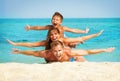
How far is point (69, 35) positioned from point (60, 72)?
84cm

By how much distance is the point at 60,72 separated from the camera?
7.22ft

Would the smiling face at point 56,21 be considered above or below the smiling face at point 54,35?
above

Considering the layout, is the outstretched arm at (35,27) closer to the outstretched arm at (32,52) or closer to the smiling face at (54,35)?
the smiling face at (54,35)

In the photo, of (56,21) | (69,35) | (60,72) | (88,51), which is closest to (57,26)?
(56,21)

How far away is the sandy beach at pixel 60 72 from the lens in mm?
2125

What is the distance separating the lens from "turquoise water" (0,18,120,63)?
3.01 metres

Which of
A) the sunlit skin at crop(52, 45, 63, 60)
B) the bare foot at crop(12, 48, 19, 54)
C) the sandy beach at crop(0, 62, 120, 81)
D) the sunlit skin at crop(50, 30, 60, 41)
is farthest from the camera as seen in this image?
the bare foot at crop(12, 48, 19, 54)

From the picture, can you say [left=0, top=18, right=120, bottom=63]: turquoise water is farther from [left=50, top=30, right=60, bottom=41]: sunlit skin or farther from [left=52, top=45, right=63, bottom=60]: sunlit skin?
[left=52, top=45, right=63, bottom=60]: sunlit skin

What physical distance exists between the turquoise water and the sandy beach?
2.05 feet

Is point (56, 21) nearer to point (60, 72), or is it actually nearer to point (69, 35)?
point (69, 35)

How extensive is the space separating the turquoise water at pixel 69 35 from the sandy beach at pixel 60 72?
0.62m

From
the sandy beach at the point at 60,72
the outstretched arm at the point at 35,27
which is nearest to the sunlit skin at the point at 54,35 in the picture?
the outstretched arm at the point at 35,27

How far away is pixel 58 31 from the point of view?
2898mm

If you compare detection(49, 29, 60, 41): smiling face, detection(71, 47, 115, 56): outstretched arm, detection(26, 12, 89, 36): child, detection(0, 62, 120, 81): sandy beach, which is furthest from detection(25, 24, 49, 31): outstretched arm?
detection(0, 62, 120, 81): sandy beach
